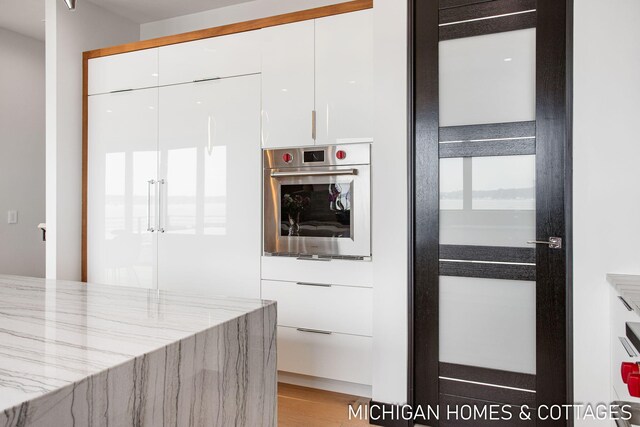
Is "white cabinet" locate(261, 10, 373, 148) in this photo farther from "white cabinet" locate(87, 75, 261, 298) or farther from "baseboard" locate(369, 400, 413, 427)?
"baseboard" locate(369, 400, 413, 427)

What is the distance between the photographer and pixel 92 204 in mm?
3541

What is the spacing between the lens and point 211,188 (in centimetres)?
307

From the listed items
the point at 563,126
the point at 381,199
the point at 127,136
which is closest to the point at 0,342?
the point at 381,199

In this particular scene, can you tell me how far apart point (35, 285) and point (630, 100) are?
260 cm

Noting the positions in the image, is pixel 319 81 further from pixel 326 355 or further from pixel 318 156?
pixel 326 355

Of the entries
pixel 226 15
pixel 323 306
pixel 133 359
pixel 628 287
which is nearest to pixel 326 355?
pixel 323 306

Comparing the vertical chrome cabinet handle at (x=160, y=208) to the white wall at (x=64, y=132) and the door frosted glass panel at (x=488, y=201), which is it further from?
the door frosted glass panel at (x=488, y=201)

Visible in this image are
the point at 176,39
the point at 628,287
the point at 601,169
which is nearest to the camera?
the point at 628,287

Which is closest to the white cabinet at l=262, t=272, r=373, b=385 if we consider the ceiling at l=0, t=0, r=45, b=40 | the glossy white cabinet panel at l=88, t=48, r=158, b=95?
the glossy white cabinet panel at l=88, t=48, r=158, b=95

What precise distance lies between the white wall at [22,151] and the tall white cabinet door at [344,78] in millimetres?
3322

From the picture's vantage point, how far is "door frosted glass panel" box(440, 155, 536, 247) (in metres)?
2.26

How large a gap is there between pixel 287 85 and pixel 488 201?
55.1 inches

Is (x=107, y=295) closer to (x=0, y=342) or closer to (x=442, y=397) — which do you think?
(x=0, y=342)

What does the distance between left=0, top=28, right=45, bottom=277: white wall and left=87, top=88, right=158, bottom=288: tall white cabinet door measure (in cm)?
135
